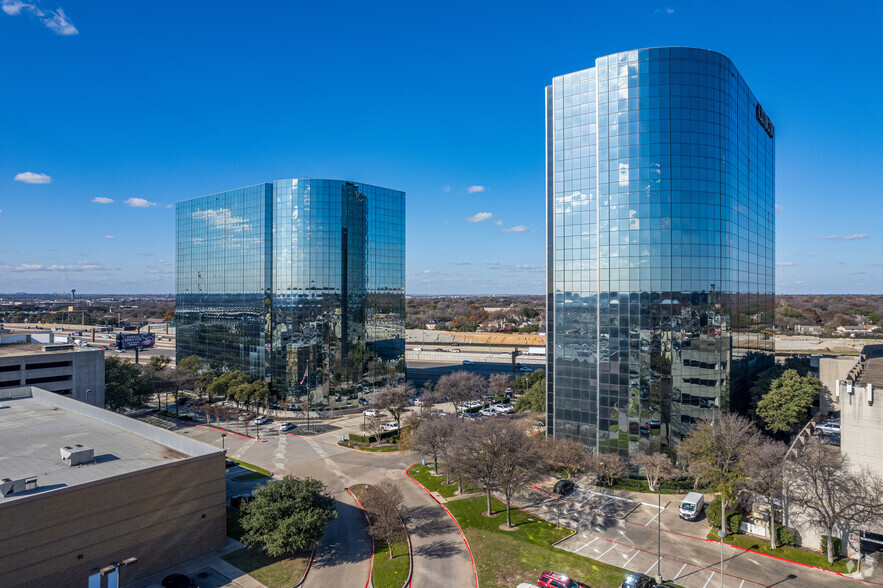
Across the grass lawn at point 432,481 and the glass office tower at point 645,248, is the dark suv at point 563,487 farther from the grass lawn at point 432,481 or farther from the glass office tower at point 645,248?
the grass lawn at point 432,481

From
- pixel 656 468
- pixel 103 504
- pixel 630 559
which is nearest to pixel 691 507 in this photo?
pixel 656 468

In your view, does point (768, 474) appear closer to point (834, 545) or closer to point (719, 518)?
point (719, 518)

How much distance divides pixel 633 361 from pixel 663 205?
1632cm

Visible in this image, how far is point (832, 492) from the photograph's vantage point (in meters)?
30.4

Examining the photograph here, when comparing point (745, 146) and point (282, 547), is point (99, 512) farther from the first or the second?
point (745, 146)

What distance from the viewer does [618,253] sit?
49.0 m

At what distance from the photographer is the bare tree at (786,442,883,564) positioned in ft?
97.4

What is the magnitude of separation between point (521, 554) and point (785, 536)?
19.5 metres

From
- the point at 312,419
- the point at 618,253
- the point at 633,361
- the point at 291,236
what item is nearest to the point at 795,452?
the point at 633,361

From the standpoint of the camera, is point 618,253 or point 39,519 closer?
point 39,519

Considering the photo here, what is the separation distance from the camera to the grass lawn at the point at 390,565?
98.5 feet

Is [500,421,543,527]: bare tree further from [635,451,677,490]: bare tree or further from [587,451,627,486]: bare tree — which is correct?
[635,451,677,490]: bare tree

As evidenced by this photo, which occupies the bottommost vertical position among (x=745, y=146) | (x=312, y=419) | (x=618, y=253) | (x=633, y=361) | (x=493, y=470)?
(x=312, y=419)

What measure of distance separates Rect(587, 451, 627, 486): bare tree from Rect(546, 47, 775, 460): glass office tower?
2.47 meters
